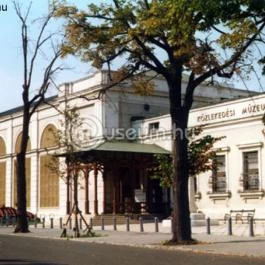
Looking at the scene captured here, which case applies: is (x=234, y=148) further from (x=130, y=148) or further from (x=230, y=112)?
(x=130, y=148)

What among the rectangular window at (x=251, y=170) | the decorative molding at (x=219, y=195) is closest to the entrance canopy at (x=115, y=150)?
the decorative molding at (x=219, y=195)

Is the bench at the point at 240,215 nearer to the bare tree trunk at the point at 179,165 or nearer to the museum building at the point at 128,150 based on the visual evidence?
the museum building at the point at 128,150

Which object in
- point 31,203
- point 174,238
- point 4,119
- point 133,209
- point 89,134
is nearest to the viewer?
point 174,238

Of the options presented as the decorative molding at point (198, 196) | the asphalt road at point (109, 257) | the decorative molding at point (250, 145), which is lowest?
the asphalt road at point (109, 257)

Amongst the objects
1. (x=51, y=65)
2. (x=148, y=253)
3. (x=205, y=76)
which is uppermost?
(x=51, y=65)

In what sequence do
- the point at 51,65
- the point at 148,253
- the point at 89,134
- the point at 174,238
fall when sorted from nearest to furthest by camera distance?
the point at 148,253
the point at 174,238
the point at 51,65
the point at 89,134

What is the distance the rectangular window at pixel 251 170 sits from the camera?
1572 inches

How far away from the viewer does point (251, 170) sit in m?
40.3

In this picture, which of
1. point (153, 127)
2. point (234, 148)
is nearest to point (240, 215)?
point (234, 148)

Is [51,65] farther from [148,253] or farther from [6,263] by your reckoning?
[6,263]

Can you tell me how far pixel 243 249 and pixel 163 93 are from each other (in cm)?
3158

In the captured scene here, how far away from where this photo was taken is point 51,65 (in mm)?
37031

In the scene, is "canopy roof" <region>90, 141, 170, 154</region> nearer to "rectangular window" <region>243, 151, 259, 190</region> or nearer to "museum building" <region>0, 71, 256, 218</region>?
"museum building" <region>0, 71, 256, 218</region>

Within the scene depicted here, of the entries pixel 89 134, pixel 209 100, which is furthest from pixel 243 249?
pixel 209 100
